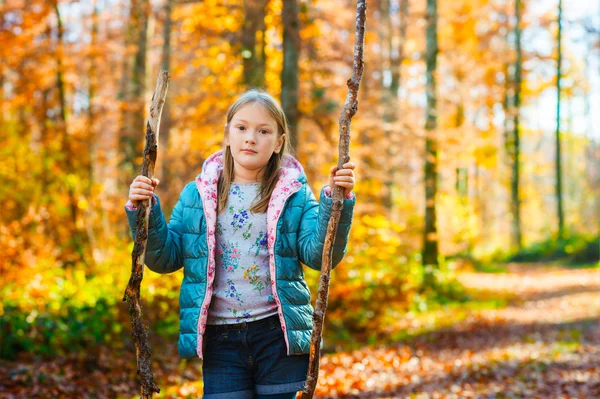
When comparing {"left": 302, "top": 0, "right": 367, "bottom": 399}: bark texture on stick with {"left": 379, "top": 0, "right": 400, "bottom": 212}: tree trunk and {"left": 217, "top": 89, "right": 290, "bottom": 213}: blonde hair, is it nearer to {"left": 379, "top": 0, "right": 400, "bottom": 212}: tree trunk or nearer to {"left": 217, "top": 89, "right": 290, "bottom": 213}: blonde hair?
{"left": 217, "top": 89, "right": 290, "bottom": 213}: blonde hair

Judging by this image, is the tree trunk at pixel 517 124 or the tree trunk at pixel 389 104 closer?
the tree trunk at pixel 389 104

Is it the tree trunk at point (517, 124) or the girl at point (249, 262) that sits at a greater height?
the tree trunk at point (517, 124)

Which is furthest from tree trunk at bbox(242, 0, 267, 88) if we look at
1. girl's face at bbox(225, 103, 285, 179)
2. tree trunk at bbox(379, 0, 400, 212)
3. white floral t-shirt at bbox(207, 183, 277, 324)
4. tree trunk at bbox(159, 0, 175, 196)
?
white floral t-shirt at bbox(207, 183, 277, 324)

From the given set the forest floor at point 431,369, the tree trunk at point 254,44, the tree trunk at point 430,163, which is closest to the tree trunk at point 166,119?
the tree trunk at point 254,44

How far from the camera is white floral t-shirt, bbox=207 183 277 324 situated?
9.18ft

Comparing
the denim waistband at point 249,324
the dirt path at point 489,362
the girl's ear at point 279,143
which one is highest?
the girl's ear at point 279,143

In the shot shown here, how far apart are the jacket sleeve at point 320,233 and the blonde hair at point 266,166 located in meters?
0.22

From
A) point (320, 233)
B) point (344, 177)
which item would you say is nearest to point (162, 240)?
point (320, 233)

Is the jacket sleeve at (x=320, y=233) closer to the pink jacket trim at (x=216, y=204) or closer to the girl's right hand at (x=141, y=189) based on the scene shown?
the pink jacket trim at (x=216, y=204)

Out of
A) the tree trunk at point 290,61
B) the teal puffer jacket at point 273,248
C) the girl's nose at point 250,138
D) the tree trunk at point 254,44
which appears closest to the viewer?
the teal puffer jacket at point 273,248

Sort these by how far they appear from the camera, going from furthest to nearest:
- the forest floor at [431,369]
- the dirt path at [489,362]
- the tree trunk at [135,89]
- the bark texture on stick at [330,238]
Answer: the tree trunk at [135,89]
the dirt path at [489,362]
the forest floor at [431,369]
the bark texture on stick at [330,238]

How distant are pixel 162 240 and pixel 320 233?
74 centimetres

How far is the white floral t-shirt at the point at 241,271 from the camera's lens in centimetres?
280

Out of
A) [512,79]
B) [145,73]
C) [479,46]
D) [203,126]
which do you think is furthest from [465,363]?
[512,79]
